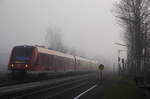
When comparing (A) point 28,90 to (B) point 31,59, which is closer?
(A) point 28,90

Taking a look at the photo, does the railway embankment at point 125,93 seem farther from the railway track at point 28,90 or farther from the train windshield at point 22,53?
the train windshield at point 22,53

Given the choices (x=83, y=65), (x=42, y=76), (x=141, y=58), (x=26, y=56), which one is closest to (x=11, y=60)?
(x=26, y=56)

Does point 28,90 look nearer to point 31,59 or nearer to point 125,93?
point 125,93

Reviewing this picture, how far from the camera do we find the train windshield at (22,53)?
27.4 metres

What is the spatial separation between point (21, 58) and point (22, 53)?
607mm

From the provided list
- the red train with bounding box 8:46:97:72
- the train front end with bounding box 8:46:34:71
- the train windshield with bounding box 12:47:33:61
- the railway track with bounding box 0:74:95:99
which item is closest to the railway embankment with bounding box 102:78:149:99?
the railway track with bounding box 0:74:95:99

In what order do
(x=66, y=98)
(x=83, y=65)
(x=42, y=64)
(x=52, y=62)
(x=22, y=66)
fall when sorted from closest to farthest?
(x=66, y=98) → (x=22, y=66) → (x=42, y=64) → (x=52, y=62) → (x=83, y=65)

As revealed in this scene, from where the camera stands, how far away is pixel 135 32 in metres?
34.4

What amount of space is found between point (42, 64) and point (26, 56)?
6.52ft

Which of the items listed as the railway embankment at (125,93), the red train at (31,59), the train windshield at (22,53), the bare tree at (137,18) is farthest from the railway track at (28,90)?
the bare tree at (137,18)

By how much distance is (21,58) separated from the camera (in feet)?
90.6

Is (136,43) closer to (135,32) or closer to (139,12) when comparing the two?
(135,32)

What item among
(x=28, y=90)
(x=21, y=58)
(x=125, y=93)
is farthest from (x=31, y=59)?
(x=125, y=93)

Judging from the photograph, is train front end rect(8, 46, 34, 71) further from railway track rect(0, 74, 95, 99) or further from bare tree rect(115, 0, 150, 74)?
bare tree rect(115, 0, 150, 74)
